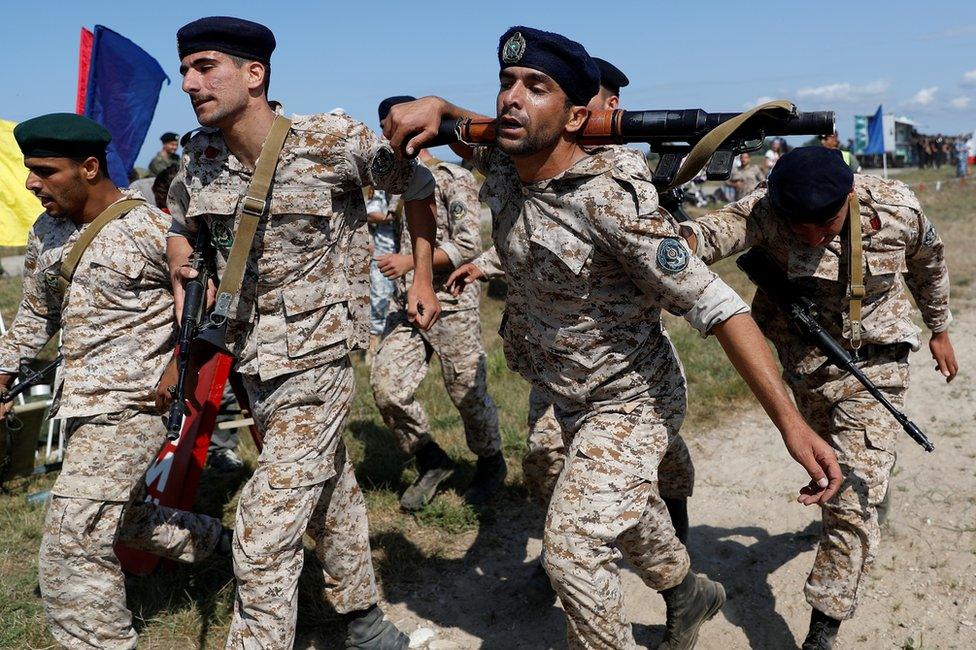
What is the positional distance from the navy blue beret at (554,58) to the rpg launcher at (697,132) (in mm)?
137

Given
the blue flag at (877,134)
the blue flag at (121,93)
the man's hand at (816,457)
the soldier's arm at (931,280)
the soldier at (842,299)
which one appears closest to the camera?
the man's hand at (816,457)

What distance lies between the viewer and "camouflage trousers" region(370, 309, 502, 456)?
546 centimetres

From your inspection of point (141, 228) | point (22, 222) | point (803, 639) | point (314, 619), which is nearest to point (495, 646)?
point (314, 619)

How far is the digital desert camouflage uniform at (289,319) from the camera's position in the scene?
3.29 metres

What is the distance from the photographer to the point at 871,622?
13.4 feet

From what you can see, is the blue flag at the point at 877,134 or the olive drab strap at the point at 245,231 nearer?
the olive drab strap at the point at 245,231

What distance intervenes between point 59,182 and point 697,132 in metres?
2.64

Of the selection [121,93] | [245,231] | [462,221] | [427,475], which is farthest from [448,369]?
[121,93]

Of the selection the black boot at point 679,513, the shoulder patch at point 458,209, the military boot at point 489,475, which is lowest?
the military boot at point 489,475

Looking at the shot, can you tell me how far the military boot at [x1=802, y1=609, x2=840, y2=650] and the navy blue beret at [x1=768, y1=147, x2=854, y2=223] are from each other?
166cm

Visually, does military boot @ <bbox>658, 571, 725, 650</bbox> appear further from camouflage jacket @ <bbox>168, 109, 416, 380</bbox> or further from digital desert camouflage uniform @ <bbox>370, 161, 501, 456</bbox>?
digital desert camouflage uniform @ <bbox>370, 161, 501, 456</bbox>

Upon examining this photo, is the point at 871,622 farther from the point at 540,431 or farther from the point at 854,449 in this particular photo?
the point at 540,431

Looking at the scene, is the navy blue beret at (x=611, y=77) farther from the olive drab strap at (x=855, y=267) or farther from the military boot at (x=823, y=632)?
the military boot at (x=823, y=632)

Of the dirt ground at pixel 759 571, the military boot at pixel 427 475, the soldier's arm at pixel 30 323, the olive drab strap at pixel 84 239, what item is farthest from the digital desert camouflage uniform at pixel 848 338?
the soldier's arm at pixel 30 323
